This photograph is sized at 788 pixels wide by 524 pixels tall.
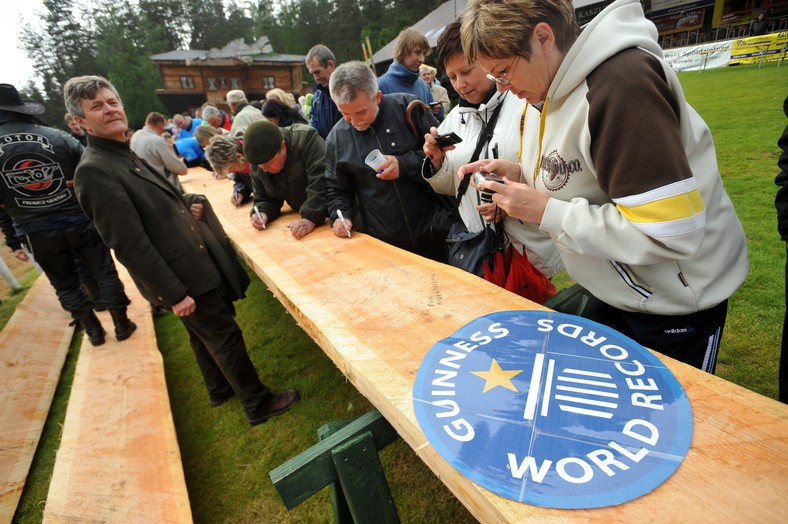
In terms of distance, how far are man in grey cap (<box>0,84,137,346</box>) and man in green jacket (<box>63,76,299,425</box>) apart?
1556 mm

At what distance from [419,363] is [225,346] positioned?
177 cm

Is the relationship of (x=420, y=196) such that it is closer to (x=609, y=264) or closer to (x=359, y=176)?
(x=359, y=176)

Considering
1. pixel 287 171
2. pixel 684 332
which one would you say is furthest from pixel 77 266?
pixel 684 332

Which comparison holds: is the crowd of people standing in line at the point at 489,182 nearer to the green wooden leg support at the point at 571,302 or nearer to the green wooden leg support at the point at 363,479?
the green wooden leg support at the point at 571,302

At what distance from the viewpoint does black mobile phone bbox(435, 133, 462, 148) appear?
73.0 inches

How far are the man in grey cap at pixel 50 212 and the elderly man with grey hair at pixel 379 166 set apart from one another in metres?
2.62

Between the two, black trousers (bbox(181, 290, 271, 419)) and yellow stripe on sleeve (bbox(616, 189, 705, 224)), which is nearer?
yellow stripe on sleeve (bbox(616, 189, 705, 224))

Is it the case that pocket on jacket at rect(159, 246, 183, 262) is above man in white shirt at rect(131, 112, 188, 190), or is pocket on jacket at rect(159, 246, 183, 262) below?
below

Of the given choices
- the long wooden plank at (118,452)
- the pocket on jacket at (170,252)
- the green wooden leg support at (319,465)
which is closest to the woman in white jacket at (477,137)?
the green wooden leg support at (319,465)

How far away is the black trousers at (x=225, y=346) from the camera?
93.8 inches

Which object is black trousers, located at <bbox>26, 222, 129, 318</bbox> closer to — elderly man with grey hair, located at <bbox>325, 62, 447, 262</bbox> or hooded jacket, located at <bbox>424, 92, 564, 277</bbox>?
elderly man with grey hair, located at <bbox>325, 62, 447, 262</bbox>

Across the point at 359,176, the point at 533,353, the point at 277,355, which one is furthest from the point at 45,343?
the point at 533,353

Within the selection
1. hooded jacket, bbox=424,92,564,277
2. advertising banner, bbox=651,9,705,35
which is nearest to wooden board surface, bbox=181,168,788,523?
hooded jacket, bbox=424,92,564,277

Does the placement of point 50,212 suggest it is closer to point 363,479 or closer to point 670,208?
point 363,479
